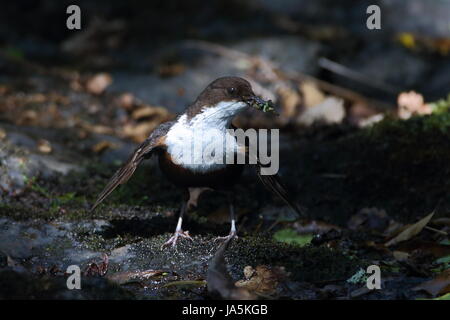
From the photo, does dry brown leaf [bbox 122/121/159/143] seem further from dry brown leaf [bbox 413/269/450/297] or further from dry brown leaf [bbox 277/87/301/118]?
dry brown leaf [bbox 413/269/450/297]

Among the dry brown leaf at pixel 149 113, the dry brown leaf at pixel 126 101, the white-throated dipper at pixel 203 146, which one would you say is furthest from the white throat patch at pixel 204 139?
the dry brown leaf at pixel 126 101

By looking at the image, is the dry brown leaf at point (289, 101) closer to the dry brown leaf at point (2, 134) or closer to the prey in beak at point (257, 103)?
the dry brown leaf at point (2, 134)

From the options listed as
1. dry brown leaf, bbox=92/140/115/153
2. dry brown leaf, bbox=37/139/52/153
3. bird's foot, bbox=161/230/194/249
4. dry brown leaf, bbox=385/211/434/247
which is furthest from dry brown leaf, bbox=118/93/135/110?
dry brown leaf, bbox=385/211/434/247

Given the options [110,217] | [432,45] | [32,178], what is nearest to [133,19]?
[432,45]

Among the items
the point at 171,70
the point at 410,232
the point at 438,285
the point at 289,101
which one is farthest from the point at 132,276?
the point at 171,70

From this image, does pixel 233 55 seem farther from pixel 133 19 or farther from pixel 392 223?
pixel 392 223
